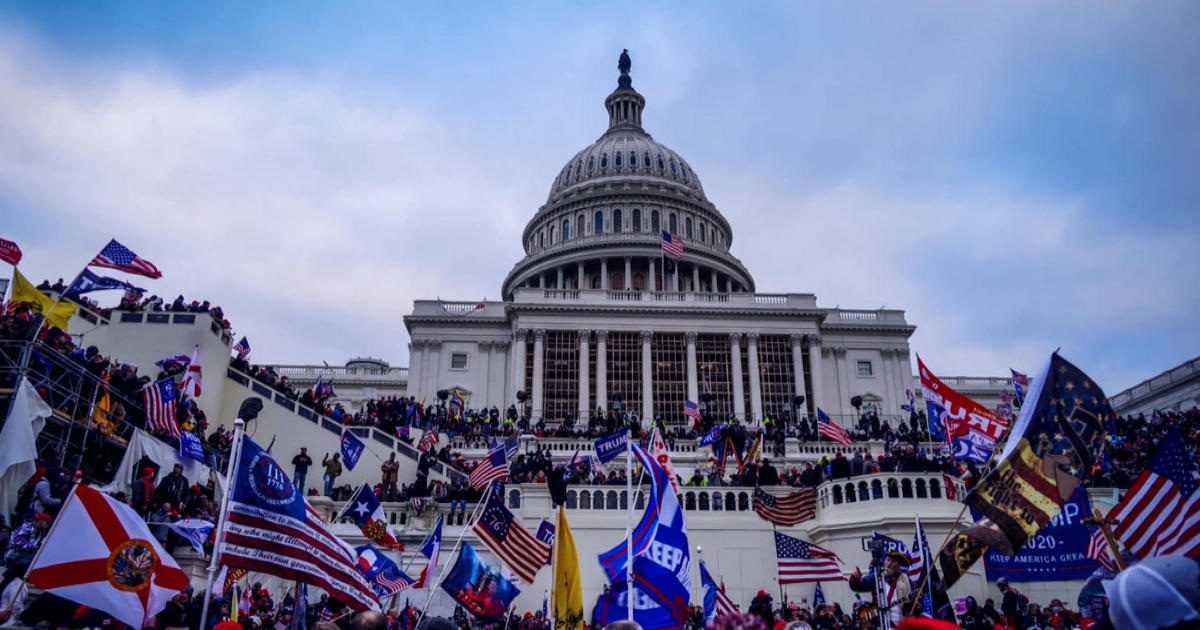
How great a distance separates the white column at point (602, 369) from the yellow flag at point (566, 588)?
43441 millimetres

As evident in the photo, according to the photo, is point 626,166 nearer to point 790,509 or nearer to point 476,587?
point 790,509

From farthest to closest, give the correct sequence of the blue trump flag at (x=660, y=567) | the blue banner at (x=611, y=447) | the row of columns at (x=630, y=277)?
1. the row of columns at (x=630, y=277)
2. the blue banner at (x=611, y=447)
3. the blue trump flag at (x=660, y=567)

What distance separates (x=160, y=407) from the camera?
74.6ft

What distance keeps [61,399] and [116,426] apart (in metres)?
1.95

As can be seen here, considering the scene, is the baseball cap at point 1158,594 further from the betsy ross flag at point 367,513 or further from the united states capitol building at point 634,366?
the betsy ross flag at point 367,513

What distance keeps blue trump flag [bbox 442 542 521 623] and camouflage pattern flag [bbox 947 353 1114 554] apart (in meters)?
8.98

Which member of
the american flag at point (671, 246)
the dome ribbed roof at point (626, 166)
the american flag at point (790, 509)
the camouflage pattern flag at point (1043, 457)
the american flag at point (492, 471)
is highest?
the dome ribbed roof at point (626, 166)

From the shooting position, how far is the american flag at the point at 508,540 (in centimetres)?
1661

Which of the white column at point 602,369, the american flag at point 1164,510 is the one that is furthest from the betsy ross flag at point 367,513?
the white column at point 602,369

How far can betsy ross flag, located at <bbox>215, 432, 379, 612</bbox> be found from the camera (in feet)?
32.3

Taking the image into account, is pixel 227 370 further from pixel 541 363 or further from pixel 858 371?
pixel 858 371

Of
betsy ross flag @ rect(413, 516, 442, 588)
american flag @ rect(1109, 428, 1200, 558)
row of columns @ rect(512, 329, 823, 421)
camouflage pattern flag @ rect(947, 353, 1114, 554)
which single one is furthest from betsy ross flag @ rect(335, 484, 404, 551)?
row of columns @ rect(512, 329, 823, 421)

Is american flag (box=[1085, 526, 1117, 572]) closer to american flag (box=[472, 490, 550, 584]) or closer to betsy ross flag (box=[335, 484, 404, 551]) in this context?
american flag (box=[472, 490, 550, 584])

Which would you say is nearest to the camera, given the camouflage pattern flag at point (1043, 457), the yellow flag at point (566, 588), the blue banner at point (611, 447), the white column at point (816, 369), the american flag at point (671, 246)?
the camouflage pattern flag at point (1043, 457)
